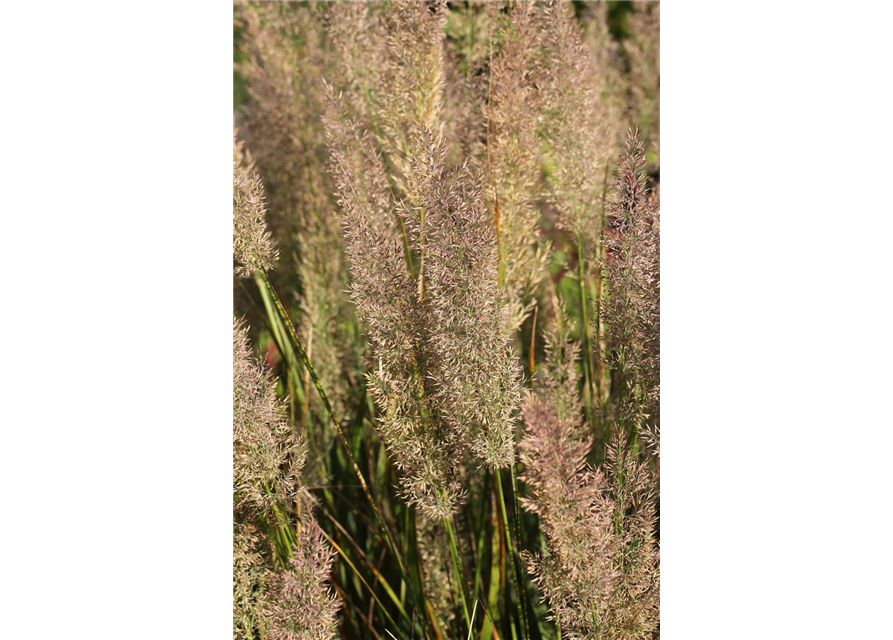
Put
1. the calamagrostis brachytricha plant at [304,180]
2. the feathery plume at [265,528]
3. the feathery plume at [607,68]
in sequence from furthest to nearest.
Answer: the feathery plume at [607,68] < the calamagrostis brachytricha plant at [304,180] < the feathery plume at [265,528]

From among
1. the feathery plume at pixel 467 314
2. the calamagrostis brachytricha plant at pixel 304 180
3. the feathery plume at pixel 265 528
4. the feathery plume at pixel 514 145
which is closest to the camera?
the feathery plume at pixel 467 314

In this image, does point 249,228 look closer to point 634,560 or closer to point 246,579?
point 246,579

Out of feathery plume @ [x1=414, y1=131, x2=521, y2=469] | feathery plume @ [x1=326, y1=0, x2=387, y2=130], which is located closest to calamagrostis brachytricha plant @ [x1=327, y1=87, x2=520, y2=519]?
feathery plume @ [x1=414, y1=131, x2=521, y2=469]

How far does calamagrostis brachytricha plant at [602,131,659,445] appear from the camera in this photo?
108 centimetres

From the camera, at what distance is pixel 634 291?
3.65 feet

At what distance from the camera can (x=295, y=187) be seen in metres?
1.87

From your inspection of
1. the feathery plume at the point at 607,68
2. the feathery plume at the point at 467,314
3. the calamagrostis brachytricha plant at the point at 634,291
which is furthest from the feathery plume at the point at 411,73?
the feathery plume at the point at 607,68

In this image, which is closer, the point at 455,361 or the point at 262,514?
the point at 455,361

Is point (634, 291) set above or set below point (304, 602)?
above

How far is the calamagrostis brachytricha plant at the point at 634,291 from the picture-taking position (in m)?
1.08

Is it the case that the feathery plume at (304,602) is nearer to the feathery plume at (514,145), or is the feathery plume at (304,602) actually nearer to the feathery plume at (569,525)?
the feathery plume at (569,525)

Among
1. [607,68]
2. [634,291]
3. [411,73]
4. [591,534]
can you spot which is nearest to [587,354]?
[634,291]
